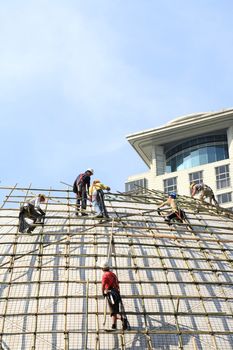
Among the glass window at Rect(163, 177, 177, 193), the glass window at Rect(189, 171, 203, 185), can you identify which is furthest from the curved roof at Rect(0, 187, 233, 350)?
the glass window at Rect(163, 177, 177, 193)

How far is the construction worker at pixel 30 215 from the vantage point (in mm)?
16547

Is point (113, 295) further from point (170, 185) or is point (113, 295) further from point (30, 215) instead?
point (170, 185)

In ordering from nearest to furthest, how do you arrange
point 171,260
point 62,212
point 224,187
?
1. point 171,260
2. point 62,212
3. point 224,187

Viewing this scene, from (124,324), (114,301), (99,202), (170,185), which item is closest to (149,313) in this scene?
(124,324)

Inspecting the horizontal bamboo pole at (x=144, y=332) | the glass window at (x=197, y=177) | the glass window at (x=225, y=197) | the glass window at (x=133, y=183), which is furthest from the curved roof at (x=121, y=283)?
the glass window at (x=133, y=183)

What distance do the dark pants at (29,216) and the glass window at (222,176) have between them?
32.6 meters

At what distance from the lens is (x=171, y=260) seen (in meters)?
15.3

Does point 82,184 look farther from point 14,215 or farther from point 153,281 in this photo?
point 153,281

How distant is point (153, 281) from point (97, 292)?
154cm

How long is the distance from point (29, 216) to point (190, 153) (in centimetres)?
3578

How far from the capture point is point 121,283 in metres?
14.0

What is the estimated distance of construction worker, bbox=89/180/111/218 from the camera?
56.4 ft

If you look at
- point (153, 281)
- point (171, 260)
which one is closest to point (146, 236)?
point (171, 260)

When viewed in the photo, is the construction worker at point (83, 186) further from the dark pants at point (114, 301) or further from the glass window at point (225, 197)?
the glass window at point (225, 197)
